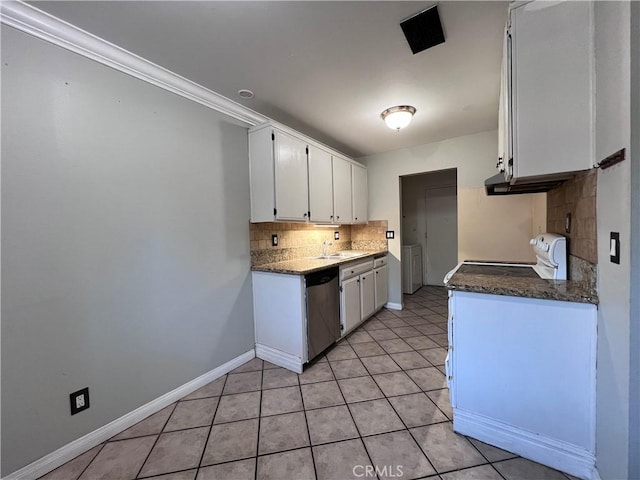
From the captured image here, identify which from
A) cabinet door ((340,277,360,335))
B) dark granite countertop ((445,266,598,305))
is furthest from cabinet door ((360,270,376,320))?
dark granite countertop ((445,266,598,305))

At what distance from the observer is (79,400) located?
1449mm

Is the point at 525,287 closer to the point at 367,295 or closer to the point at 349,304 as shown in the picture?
the point at 349,304

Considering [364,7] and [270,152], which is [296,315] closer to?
[270,152]

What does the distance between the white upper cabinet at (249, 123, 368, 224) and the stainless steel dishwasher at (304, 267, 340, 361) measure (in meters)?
0.66

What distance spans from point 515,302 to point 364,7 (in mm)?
1743

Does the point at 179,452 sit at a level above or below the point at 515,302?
below

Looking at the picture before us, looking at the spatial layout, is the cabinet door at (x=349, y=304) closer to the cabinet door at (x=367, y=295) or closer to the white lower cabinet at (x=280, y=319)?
the cabinet door at (x=367, y=295)

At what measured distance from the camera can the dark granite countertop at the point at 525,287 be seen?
3.98ft

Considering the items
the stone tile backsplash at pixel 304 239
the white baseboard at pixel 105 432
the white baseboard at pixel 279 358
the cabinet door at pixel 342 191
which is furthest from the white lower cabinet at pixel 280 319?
the cabinet door at pixel 342 191

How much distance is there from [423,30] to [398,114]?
93cm

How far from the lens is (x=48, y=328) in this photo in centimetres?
135

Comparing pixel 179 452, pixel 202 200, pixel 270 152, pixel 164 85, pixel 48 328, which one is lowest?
pixel 179 452

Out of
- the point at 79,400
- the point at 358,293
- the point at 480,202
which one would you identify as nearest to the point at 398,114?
the point at 480,202

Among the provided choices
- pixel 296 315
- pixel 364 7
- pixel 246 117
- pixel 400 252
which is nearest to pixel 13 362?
pixel 296 315
